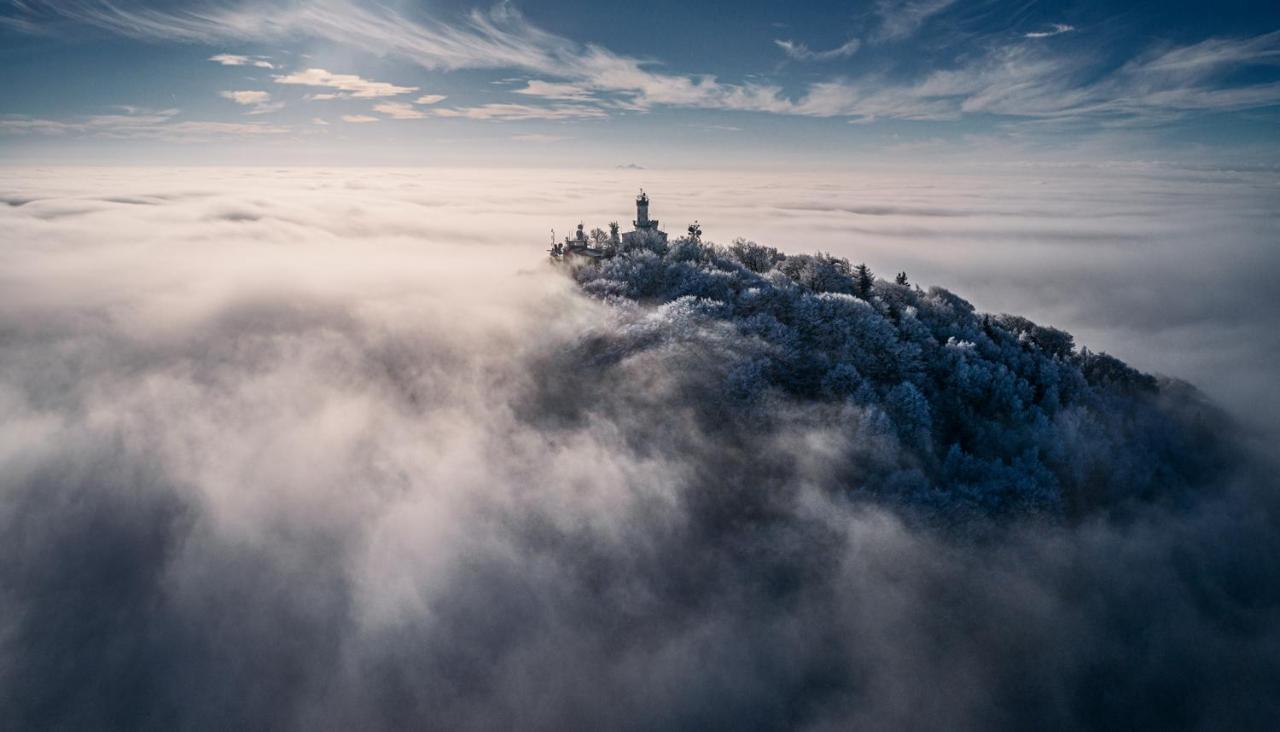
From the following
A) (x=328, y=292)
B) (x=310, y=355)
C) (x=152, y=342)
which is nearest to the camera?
(x=310, y=355)

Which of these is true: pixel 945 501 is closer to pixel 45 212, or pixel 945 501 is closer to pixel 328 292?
pixel 328 292

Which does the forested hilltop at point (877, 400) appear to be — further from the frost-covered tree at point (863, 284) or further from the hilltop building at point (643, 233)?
the hilltop building at point (643, 233)

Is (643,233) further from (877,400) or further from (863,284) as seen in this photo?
(877,400)

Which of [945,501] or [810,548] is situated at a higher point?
[945,501]

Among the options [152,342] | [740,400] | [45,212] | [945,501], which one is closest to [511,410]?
[740,400]

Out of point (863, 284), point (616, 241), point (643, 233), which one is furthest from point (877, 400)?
point (616, 241)

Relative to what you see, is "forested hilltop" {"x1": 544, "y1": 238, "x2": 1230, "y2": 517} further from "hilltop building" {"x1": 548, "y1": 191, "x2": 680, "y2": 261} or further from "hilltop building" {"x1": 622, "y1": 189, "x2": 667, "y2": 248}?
"hilltop building" {"x1": 622, "y1": 189, "x2": 667, "y2": 248}

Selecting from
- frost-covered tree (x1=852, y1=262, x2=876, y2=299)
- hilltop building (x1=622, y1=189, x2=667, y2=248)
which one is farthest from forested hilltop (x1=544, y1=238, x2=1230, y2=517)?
hilltop building (x1=622, y1=189, x2=667, y2=248)

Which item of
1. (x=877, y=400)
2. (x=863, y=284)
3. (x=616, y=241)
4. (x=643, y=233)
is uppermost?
(x=643, y=233)

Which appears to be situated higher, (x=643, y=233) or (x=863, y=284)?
(x=643, y=233)

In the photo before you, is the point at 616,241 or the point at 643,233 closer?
the point at 643,233
